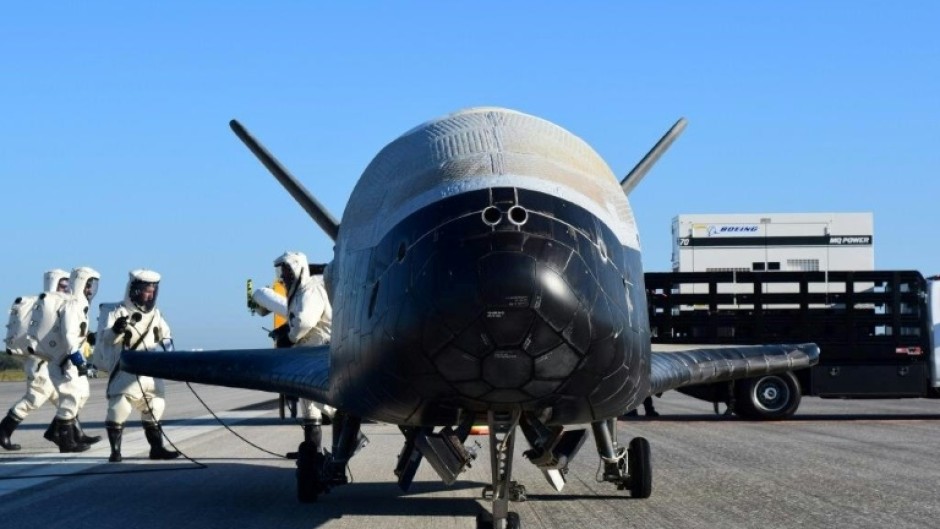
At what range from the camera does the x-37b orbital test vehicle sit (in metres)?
6.37

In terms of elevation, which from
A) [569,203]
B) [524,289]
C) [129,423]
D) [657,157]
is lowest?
[129,423]

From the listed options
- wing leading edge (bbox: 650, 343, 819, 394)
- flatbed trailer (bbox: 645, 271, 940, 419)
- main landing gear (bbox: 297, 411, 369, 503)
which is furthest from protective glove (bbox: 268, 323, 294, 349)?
flatbed trailer (bbox: 645, 271, 940, 419)

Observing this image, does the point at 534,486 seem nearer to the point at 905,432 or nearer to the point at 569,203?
the point at 569,203

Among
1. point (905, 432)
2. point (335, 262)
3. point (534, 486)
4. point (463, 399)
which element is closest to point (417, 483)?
point (534, 486)

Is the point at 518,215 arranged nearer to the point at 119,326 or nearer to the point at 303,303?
the point at 303,303

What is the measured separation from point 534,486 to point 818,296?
46.5 feet

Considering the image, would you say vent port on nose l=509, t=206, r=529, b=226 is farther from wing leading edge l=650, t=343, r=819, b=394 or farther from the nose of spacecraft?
wing leading edge l=650, t=343, r=819, b=394

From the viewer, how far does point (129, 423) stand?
83.7 feet

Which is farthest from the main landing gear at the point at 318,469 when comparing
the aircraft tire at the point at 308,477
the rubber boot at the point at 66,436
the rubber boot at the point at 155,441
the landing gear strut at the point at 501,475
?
the rubber boot at the point at 66,436

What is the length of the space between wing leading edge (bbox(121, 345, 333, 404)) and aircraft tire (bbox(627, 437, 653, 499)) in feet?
8.58

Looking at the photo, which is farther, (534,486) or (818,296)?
(818,296)

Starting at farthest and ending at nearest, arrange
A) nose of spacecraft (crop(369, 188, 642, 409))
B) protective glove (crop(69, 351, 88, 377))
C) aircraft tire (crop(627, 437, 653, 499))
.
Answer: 1. protective glove (crop(69, 351, 88, 377))
2. aircraft tire (crop(627, 437, 653, 499))
3. nose of spacecraft (crop(369, 188, 642, 409))

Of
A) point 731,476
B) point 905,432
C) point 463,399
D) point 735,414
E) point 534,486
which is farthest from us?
point 735,414

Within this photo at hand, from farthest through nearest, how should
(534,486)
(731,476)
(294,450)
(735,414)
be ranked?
1. (735,414)
2. (294,450)
3. (731,476)
4. (534,486)
